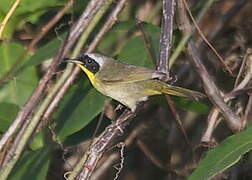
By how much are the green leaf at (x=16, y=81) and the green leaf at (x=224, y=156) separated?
4.21 feet

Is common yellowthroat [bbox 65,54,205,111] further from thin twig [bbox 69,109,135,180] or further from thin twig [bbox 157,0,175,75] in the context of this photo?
thin twig [bbox 69,109,135,180]

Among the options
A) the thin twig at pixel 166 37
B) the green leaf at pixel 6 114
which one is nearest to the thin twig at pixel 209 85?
the thin twig at pixel 166 37

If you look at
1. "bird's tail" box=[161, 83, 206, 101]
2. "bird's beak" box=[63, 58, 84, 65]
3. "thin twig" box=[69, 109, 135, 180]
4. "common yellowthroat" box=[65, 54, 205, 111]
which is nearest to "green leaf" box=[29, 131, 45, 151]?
"common yellowthroat" box=[65, 54, 205, 111]

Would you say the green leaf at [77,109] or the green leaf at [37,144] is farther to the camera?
the green leaf at [37,144]

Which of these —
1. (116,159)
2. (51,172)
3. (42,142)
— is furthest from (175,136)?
(42,142)

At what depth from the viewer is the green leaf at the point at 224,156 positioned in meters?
1.90

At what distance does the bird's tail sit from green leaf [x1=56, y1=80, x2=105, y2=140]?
11.4 inches

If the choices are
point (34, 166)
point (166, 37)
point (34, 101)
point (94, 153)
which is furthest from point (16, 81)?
point (94, 153)

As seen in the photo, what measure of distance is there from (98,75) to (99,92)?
0.36 feet

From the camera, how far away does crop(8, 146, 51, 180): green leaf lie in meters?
2.58

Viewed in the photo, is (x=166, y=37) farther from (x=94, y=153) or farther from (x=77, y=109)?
(x=77, y=109)

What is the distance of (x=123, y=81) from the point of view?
294 cm

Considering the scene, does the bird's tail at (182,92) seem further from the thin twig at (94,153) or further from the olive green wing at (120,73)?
the thin twig at (94,153)

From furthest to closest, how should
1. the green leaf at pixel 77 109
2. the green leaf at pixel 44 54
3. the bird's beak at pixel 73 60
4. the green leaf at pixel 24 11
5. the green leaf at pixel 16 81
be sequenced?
the green leaf at pixel 16 81, the green leaf at pixel 24 11, the green leaf at pixel 44 54, the green leaf at pixel 77 109, the bird's beak at pixel 73 60
